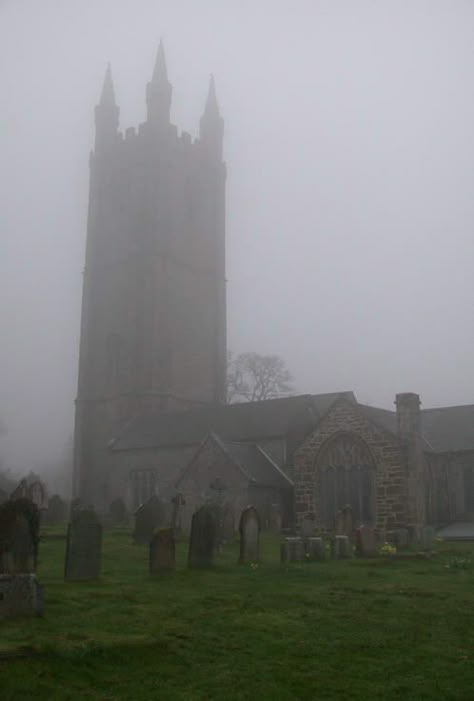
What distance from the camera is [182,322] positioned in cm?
4966

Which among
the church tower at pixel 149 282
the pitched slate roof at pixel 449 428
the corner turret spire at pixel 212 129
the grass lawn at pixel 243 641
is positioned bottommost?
the grass lawn at pixel 243 641

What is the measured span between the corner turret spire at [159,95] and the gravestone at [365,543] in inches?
1590

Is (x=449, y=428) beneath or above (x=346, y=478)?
above

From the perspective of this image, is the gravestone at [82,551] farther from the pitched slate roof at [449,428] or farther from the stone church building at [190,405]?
the pitched slate roof at [449,428]

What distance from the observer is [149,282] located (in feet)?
160

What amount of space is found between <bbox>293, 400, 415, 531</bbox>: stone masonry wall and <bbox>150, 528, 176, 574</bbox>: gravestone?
1485 cm

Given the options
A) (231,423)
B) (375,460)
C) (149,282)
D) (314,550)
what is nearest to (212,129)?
(149,282)

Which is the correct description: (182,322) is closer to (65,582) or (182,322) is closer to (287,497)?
(287,497)

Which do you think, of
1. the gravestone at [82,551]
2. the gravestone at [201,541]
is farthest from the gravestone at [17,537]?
the gravestone at [201,541]

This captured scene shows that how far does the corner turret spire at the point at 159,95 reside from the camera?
175 ft

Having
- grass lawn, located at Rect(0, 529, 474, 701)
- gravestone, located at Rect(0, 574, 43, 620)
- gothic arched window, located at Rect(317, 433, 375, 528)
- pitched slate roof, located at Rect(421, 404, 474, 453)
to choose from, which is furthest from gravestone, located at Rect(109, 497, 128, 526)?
gravestone, located at Rect(0, 574, 43, 620)

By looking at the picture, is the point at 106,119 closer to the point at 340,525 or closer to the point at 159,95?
the point at 159,95

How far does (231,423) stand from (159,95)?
27190mm

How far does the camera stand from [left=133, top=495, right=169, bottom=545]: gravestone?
2131cm
